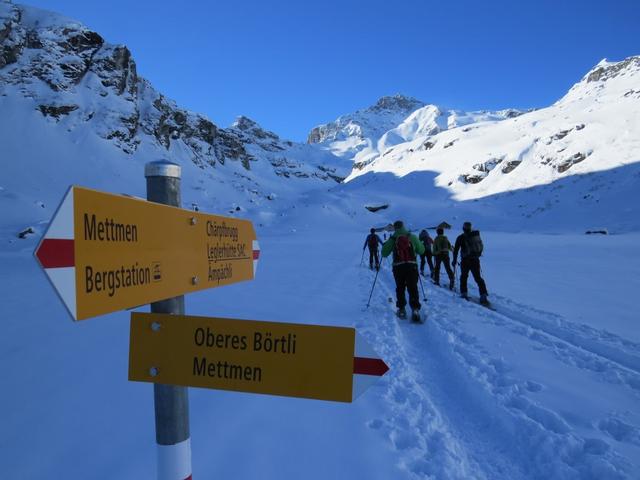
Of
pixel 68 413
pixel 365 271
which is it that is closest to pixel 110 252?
pixel 68 413

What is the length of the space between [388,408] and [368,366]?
253 centimetres

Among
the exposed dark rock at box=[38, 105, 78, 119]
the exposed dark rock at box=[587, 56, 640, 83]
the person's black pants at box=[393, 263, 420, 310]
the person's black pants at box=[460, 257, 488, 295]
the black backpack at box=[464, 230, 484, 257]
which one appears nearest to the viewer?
the person's black pants at box=[393, 263, 420, 310]

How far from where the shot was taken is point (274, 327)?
142 centimetres

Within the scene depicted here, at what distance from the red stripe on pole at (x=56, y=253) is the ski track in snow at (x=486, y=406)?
2678 millimetres

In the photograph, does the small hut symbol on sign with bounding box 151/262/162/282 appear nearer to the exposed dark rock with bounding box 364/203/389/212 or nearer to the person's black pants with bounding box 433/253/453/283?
the person's black pants with bounding box 433/253/453/283

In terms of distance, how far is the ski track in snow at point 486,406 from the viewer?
9.28 ft

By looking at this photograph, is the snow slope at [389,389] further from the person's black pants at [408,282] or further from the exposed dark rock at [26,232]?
the exposed dark rock at [26,232]

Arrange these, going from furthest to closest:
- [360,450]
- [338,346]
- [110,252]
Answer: [360,450] < [338,346] < [110,252]

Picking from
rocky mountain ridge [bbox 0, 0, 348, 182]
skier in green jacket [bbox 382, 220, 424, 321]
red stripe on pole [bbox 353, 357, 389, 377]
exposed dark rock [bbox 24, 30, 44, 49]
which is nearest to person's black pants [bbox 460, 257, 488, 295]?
skier in green jacket [bbox 382, 220, 424, 321]

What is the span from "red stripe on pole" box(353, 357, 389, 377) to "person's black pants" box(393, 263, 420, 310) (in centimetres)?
596

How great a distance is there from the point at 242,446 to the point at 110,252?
236 centimetres

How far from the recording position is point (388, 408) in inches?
141

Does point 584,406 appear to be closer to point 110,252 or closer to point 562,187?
point 110,252

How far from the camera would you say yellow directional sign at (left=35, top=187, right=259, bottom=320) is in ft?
3.56
